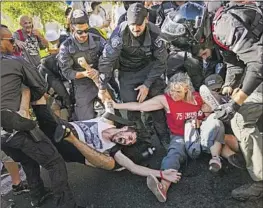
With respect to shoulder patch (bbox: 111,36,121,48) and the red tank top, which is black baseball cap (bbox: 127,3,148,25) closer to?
shoulder patch (bbox: 111,36,121,48)

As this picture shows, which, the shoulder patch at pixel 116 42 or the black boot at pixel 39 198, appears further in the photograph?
the shoulder patch at pixel 116 42

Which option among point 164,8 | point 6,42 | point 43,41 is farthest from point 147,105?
point 43,41

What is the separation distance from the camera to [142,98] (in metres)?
3.22

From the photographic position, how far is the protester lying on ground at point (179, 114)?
2748 mm

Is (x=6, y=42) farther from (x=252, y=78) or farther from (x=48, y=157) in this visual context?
(x=252, y=78)

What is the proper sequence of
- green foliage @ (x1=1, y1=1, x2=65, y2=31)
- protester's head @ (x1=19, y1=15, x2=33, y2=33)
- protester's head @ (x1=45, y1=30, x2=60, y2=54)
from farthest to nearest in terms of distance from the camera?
green foliage @ (x1=1, y1=1, x2=65, y2=31)
protester's head @ (x1=19, y1=15, x2=33, y2=33)
protester's head @ (x1=45, y1=30, x2=60, y2=54)

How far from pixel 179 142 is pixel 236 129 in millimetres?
678

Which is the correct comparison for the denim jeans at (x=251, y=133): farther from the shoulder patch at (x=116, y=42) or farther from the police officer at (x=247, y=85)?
the shoulder patch at (x=116, y=42)

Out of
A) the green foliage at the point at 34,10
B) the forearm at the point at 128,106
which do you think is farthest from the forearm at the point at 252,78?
the green foliage at the point at 34,10

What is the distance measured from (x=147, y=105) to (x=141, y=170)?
68 centimetres

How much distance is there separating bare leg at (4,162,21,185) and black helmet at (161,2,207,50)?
174 centimetres

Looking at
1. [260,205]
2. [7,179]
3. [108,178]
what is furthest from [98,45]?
[260,205]

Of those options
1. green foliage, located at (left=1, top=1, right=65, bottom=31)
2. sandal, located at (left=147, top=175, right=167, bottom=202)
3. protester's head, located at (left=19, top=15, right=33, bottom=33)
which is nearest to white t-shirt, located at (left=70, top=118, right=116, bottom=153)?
sandal, located at (left=147, top=175, right=167, bottom=202)

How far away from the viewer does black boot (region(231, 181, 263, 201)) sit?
2330mm
